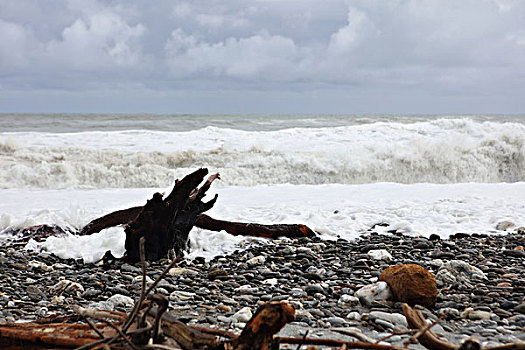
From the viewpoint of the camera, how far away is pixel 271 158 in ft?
45.7

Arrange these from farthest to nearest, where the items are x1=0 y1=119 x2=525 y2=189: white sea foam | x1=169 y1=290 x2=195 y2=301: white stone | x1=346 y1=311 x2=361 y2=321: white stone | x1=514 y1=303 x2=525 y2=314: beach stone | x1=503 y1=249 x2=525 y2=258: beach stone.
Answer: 1. x1=0 y1=119 x2=525 y2=189: white sea foam
2. x1=503 y1=249 x2=525 y2=258: beach stone
3. x1=169 y1=290 x2=195 y2=301: white stone
4. x1=514 y1=303 x2=525 y2=314: beach stone
5. x1=346 y1=311 x2=361 y2=321: white stone

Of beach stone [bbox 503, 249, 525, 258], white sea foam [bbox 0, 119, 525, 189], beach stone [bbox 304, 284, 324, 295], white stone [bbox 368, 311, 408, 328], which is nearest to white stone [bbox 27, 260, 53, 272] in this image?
beach stone [bbox 304, 284, 324, 295]

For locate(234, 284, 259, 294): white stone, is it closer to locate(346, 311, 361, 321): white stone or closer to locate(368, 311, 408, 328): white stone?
locate(346, 311, 361, 321): white stone

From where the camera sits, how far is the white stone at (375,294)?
3.14 m

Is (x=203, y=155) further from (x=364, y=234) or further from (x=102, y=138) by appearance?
(x=364, y=234)

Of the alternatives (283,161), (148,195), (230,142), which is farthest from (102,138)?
(148,195)

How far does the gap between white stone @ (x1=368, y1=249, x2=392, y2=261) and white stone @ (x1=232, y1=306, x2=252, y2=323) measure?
5.85ft

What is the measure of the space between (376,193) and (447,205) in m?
1.29

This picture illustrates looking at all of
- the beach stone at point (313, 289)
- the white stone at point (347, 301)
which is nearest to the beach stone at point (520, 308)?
the white stone at point (347, 301)

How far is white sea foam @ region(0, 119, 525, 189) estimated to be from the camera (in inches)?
477

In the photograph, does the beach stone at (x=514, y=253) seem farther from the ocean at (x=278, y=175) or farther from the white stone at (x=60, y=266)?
the white stone at (x=60, y=266)

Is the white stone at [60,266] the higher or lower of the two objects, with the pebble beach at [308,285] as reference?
lower

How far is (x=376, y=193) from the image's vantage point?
799cm

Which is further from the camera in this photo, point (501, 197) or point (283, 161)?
point (283, 161)
